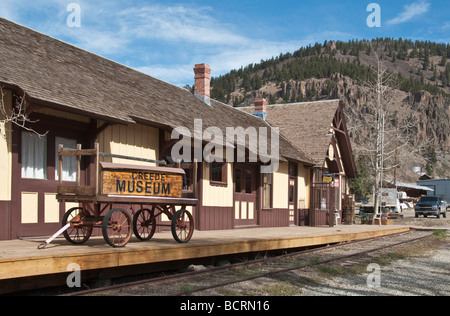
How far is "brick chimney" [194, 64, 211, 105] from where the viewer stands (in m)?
20.8

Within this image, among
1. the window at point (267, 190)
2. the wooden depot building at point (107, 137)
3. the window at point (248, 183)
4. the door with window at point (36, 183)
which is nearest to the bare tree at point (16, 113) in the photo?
the wooden depot building at point (107, 137)

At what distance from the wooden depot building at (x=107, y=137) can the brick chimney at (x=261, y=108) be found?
136 inches

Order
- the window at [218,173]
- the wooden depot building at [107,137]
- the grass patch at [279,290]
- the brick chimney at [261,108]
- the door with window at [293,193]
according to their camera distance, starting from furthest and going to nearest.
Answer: the brick chimney at [261,108] < the door with window at [293,193] < the window at [218,173] < the wooden depot building at [107,137] < the grass patch at [279,290]

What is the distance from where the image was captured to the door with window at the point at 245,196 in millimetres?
18297

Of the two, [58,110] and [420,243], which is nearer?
[58,110]

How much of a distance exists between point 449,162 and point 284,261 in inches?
6788

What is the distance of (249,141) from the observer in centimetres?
1942

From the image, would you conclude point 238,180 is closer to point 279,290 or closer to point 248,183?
point 248,183

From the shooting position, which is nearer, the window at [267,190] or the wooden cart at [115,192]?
the wooden cart at [115,192]

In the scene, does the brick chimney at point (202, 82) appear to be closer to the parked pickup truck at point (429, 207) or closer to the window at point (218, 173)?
the window at point (218, 173)

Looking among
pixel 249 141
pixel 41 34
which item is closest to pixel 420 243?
pixel 249 141

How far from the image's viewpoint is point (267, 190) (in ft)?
67.5

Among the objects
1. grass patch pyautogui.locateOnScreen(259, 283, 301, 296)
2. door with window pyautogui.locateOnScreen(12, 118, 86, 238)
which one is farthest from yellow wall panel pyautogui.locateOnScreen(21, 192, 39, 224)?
grass patch pyautogui.locateOnScreen(259, 283, 301, 296)
